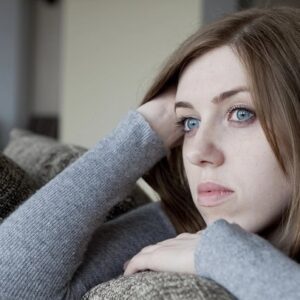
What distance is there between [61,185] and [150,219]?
225 mm

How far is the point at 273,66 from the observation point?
84 cm

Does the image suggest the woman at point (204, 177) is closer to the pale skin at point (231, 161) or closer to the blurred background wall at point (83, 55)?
the pale skin at point (231, 161)

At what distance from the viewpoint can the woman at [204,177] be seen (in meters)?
0.81

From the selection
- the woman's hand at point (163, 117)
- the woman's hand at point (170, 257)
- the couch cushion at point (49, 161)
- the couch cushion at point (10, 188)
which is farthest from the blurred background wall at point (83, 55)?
the woman's hand at point (170, 257)

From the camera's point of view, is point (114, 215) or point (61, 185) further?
point (114, 215)

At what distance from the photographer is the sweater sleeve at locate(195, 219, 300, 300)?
0.64 meters

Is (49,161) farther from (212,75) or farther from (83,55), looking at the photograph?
(83,55)

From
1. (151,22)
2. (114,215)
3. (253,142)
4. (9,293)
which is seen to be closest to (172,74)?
(253,142)

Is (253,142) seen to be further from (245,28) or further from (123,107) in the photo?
(123,107)

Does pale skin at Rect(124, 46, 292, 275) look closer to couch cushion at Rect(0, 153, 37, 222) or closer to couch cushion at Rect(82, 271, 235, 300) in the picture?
couch cushion at Rect(82, 271, 235, 300)

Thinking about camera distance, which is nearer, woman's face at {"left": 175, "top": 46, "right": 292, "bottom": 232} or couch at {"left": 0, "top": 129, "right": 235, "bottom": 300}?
couch at {"left": 0, "top": 129, "right": 235, "bottom": 300}

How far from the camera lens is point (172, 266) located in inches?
30.4

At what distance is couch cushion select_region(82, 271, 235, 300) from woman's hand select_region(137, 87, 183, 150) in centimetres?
34

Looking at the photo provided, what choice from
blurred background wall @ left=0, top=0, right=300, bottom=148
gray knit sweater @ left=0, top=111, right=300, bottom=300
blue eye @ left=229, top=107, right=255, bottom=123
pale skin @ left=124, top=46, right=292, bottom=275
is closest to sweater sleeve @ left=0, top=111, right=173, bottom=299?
gray knit sweater @ left=0, top=111, right=300, bottom=300
